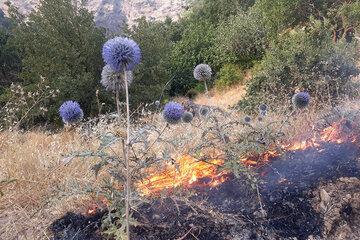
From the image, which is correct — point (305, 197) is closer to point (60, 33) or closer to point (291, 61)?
point (291, 61)

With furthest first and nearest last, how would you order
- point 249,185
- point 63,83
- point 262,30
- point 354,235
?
point 262,30
point 63,83
point 249,185
point 354,235

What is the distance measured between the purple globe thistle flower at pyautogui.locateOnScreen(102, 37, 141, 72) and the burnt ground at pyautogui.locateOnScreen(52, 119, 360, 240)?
96cm

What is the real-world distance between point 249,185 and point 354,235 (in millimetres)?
723

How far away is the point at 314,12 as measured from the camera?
11.4 metres

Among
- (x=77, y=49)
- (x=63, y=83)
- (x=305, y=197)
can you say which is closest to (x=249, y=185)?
(x=305, y=197)

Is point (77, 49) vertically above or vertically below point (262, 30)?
above

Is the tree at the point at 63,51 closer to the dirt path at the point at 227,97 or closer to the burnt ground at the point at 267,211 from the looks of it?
the dirt path at the point at 227,97

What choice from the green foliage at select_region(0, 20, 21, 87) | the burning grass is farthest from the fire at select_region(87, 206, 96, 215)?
the green foliage at select_region(0, 20, 21, 87)

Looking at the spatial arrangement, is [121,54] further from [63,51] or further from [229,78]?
[229,78]

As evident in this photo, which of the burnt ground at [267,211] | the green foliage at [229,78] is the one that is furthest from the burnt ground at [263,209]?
the green foliage at [229,78]

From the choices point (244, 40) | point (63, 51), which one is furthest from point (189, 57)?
point (63, 51)

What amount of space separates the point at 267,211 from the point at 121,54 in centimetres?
146

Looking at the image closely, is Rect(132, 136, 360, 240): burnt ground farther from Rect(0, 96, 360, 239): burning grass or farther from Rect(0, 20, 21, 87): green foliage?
Rect(0, 20, 21, 87): green foliage

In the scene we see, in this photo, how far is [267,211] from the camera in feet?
5.66
